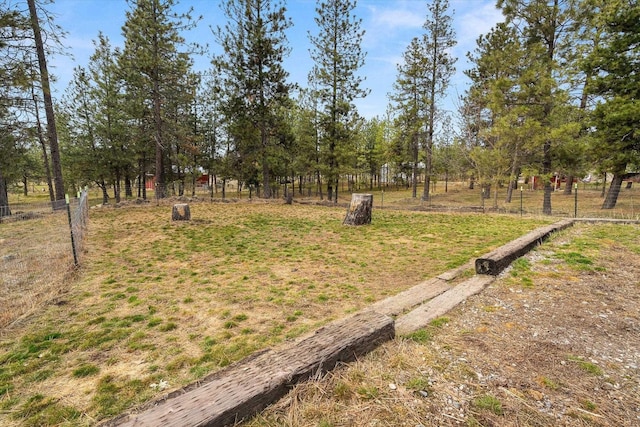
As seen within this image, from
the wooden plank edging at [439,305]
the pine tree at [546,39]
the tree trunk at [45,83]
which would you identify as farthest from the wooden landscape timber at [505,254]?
the tree trunk at [45,83]

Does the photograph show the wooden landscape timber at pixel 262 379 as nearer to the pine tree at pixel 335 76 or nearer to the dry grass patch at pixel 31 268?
the dry grass patch at pixel 31 268

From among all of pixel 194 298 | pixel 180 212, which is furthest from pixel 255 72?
pixel 194 298

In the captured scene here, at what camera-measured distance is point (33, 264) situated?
447 cm

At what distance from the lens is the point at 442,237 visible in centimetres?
690

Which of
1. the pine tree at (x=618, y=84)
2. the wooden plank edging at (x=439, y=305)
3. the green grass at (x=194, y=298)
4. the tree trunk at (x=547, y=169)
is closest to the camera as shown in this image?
the green grass at (x=194, y=298)

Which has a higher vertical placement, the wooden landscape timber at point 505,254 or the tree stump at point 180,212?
the tree stump at point 180,212

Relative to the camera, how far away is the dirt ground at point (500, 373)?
1.54 m

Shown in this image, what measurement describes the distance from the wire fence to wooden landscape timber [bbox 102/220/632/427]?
2.69 meters

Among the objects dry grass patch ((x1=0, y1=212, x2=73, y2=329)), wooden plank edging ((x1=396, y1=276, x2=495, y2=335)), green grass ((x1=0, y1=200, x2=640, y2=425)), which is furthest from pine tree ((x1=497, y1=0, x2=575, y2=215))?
dry grass patch ((x1=0, y1=212, x2=73, y2=329))

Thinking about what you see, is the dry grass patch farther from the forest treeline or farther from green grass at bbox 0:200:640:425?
the forest treeline

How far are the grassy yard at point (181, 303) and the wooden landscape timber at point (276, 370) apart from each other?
0.37m

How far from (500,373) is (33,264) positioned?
248 inches

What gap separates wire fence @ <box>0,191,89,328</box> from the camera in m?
3.22

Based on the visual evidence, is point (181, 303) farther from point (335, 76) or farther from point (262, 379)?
point (335, 76)
